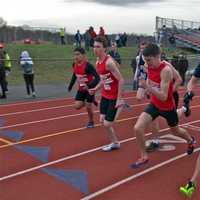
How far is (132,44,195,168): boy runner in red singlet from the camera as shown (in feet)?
18.8

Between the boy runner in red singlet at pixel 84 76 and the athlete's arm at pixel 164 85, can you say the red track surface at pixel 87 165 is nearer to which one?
the boy runner in red singlet at pixel 84 76

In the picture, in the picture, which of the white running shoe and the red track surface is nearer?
the red track surface

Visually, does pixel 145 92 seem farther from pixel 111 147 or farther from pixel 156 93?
pixel 156 93

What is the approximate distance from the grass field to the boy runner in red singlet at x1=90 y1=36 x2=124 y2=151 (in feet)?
25.8

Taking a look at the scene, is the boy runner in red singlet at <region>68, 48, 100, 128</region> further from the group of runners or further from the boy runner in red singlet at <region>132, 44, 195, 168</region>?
the boy runner in red singlet at <region>132, 44, 195, 168</region>

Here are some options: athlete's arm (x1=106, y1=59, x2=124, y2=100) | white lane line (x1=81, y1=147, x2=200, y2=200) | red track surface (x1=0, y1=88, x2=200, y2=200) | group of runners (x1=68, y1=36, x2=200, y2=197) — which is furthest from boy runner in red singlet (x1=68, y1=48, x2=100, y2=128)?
white lane line (x1=81, y1=147, x2=200, y2=200)

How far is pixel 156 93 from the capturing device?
18.6ft

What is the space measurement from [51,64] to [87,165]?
2145 cm

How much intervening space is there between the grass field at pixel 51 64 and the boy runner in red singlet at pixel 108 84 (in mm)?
7871

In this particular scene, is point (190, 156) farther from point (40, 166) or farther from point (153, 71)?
point (40, 166)

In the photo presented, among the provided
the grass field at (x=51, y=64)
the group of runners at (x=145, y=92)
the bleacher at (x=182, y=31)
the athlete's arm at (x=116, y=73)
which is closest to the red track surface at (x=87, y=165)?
the group of runners at (x=145, y=92)

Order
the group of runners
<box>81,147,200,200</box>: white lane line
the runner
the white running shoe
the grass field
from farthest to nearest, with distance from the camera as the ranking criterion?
1. the grass field
2. the white running shoe
3. the group of runners
4. <box>81,147,200,200</box>: white lane line
5. the runner

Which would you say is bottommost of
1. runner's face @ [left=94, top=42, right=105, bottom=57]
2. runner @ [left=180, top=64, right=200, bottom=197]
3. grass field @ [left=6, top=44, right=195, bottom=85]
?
grass field @ [left=6, top=44, right=195, bottom=85]

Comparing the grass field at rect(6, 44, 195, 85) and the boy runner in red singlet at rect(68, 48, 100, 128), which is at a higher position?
the boy runner in red singlet at rect(68, 48, 100, 128)
